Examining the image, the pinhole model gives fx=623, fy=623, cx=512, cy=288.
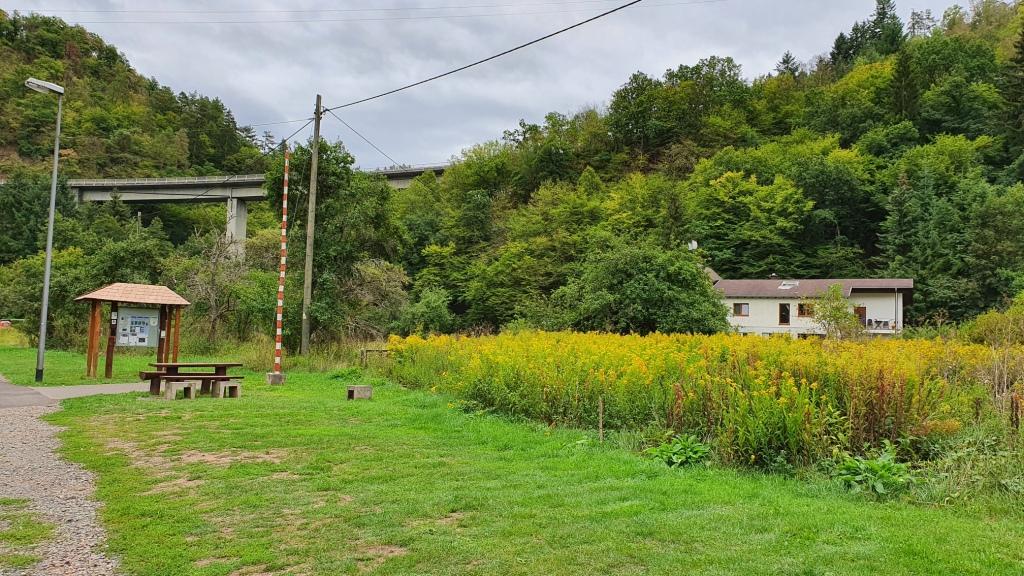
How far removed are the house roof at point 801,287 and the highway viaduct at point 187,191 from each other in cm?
3554

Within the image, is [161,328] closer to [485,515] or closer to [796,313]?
[485,515]

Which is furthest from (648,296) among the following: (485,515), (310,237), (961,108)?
(961,108)

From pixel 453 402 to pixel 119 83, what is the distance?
10270 cm

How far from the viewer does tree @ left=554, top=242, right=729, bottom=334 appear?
72.2ft

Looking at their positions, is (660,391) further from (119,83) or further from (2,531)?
(119,83)

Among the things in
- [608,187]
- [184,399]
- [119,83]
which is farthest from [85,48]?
[184,399]

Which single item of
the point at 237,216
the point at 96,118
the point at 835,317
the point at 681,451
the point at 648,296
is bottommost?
the point at 681,451

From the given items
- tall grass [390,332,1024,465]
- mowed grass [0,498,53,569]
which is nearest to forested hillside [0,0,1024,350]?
tall grass [390,332,1024,465]

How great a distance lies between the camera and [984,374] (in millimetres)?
8438

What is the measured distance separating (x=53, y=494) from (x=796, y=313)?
4262 cm

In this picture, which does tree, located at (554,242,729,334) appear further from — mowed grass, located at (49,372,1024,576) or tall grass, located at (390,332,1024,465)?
mowed grass, located at (49,372,1024,576)

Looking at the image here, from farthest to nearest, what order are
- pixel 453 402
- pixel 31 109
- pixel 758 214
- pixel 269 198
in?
pixel 31 109, pixel 758 214, pixel 269 198, pixel 453 402

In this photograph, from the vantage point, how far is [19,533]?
4.48 metres

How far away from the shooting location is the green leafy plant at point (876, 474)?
523 cm
